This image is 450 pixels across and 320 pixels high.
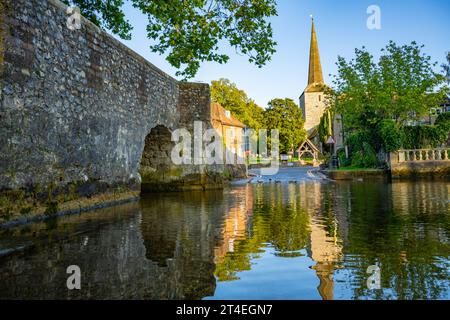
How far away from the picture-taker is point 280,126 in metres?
66.4

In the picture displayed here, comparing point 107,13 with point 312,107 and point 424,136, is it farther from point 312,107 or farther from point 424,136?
point 312,107

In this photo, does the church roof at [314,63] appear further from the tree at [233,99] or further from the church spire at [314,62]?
the tree at [233,99]

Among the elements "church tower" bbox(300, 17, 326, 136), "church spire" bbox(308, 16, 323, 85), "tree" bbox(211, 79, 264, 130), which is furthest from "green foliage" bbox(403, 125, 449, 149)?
"church spire" bbox(308, 16, 323, 85)

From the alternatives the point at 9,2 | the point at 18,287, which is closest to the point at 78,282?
the point at 18,287

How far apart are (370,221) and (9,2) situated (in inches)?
230

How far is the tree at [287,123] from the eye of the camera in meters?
66.2

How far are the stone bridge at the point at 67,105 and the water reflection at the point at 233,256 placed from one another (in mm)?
1103

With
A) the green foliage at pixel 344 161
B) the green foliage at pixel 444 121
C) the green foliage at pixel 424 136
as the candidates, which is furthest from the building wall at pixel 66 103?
the green foliage at pixel 344 161

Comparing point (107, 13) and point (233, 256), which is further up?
point (107, 13)

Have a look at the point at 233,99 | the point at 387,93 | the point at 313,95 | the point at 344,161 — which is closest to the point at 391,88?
the point at 387,93

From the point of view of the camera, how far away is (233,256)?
11.2 feet

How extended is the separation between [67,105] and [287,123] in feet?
A: 202

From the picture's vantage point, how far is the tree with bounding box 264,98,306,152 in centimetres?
6625

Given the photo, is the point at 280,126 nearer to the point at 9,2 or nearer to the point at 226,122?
the point at 226,122
